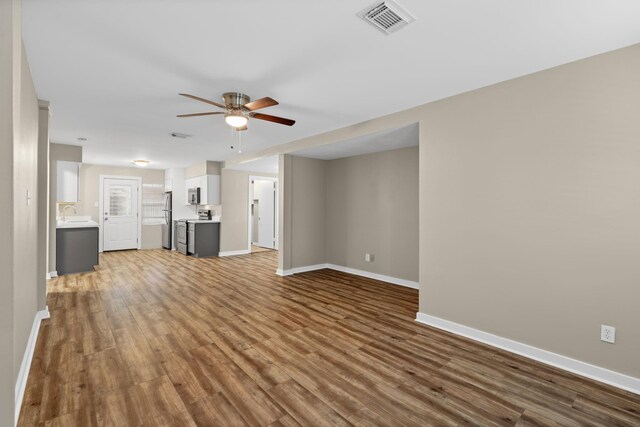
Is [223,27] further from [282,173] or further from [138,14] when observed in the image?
[282,173]

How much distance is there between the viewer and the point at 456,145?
310 cm

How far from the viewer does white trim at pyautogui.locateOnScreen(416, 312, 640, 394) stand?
2166 mm

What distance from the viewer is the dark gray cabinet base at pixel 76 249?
17.7 feet

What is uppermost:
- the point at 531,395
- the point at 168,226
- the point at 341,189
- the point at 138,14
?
the point at 138,14

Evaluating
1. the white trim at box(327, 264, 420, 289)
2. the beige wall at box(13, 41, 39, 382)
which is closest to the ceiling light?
the beige wall at box(13, 41, 39, 382)

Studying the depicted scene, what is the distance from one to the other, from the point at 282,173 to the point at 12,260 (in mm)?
4173

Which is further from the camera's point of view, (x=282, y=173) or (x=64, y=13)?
(x=282, y=173)

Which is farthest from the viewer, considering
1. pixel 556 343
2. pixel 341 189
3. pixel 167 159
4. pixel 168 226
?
pixel 168 226

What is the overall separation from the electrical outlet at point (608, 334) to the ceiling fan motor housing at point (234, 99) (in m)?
3.66

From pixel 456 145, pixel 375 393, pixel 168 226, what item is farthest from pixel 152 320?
pixel 168 226

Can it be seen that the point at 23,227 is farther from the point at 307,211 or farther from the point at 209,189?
the point at 209,189

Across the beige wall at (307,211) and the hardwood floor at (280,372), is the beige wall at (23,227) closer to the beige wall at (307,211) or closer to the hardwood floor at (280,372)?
the hardwood floor at (280,372)

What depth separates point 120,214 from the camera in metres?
8.40

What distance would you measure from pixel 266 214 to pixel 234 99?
234 inches
